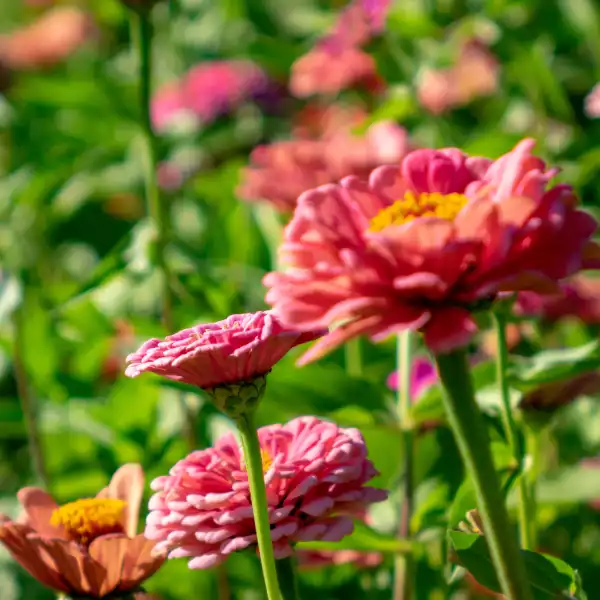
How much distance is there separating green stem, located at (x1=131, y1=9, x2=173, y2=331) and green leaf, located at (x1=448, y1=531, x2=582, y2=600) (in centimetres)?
47

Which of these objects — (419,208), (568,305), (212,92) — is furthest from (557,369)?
(212,92)

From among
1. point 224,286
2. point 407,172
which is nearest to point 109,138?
point 224,286

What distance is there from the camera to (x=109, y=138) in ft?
4.26

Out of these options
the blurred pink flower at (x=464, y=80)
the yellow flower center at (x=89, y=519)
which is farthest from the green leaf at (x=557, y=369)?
the blurred pink flower at (x=464, y=80)

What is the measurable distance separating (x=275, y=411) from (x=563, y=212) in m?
0.40

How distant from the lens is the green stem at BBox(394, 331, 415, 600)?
0.73 metres

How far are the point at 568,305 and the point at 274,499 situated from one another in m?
0.54

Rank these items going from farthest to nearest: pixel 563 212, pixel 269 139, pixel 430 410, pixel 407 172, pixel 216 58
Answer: pixel 216 58 < pixel 269 139 < pixel 430 410 < pixel 407 172 < pixel 563 212

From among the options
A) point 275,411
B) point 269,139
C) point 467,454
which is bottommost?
point 269,139

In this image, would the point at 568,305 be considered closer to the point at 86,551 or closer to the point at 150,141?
the point at 150,141

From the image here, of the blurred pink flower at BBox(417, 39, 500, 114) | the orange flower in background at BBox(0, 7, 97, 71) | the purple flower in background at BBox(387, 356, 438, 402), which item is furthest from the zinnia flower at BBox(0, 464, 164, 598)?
the orange flower in background at BBox(0, 7, 97, 71)

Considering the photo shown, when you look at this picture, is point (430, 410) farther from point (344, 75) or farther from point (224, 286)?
point (344, 75)

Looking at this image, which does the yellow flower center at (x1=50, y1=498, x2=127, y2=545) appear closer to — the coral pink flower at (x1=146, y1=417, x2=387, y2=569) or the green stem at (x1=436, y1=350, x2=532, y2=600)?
the coral pink flower at (x1=146, y1=417, x2=387, y2=569)

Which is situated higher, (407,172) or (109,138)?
(407,172)
